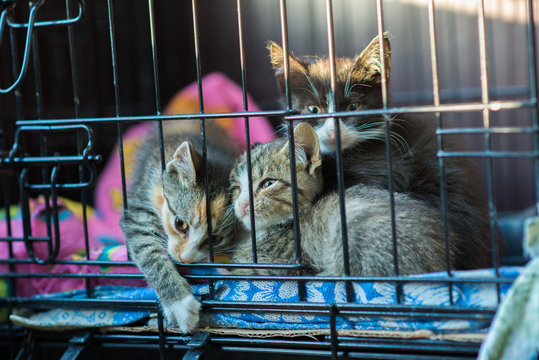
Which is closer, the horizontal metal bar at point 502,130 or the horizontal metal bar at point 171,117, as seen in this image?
the horizontal metal bar at point 502,130

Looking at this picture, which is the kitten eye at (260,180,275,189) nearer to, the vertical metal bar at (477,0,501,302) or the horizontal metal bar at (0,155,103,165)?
the horizontal metal bar at (0,155,103,165)

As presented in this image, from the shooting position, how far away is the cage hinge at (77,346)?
54.5 inches

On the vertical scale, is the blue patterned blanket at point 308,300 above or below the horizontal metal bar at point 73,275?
below

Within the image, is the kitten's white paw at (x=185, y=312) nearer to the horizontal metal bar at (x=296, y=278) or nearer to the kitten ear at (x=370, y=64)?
the horizontal metal bar at (x=296, y=278)

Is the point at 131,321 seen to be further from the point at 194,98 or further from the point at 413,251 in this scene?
the point at 194,98

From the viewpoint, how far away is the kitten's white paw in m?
1.26

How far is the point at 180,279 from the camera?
131 cm

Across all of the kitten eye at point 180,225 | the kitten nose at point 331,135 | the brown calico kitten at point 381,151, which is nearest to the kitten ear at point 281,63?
the brown calico kitten at point 381,151

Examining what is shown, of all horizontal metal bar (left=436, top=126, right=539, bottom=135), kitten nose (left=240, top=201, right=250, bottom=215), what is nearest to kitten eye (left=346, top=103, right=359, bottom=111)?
kitten nose (left=240, top=201, right=250, bottom=215)

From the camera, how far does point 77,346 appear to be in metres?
1.41

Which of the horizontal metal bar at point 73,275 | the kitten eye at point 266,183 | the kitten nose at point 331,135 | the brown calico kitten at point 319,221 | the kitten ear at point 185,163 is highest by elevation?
the kitten nose at point 331,135

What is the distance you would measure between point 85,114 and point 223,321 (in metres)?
1.83

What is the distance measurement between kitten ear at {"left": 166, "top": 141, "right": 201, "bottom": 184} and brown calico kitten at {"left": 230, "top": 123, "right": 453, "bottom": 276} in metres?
0.12

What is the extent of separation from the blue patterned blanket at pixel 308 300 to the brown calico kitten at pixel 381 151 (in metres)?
0.23
